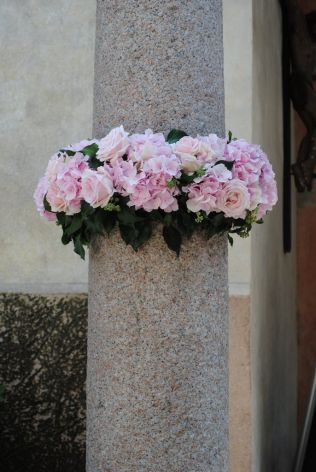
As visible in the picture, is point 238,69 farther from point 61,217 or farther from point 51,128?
point 61,217

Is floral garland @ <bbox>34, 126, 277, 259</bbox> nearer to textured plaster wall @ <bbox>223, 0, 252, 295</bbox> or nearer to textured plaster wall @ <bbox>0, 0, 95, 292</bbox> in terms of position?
textured plaster wall @ <bbox>223, 0, 252, 295</bbox>

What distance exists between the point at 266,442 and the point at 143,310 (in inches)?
92.6

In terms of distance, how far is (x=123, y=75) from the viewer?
2.19 m

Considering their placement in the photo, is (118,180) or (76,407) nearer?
(118,180)

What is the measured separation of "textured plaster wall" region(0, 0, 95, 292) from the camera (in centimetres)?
410

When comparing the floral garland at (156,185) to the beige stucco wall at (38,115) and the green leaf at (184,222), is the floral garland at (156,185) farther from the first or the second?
the beige stucco wall at (38,115)

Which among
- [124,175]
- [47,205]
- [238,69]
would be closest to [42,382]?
[238,69]

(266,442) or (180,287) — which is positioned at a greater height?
(180,287)

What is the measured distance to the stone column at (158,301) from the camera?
210 cm

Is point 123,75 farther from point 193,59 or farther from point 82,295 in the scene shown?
point 82,295

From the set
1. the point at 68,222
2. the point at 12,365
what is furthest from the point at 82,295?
the point at 68,222

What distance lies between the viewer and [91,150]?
2.11m

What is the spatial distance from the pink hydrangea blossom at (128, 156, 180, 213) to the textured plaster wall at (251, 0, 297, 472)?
1648mm

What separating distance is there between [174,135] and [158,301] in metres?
0.46
